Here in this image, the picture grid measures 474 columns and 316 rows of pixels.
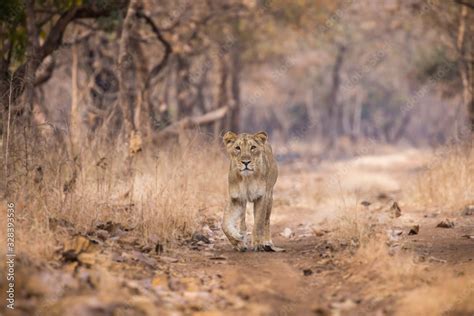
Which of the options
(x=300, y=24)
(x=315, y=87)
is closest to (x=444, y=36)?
(x=300, y=24)

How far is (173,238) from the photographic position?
315 inches

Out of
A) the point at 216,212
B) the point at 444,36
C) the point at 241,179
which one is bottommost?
the point at 216,212

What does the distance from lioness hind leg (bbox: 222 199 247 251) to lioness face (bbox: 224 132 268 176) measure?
40 centimetres

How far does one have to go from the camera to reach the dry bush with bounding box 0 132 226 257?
678 centimetres

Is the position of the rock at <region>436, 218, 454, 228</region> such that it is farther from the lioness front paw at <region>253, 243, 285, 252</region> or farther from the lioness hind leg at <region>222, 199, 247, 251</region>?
the lioness hind leg at <region>222, 199, 247, 251</region>

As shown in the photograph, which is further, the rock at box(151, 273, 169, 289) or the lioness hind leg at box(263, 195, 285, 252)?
the lioness hind leg at box(263, 195, 285, 252)

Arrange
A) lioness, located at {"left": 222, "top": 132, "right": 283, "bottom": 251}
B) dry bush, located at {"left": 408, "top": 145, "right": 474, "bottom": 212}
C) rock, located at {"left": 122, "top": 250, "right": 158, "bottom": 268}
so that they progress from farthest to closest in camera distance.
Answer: dry bush, located at {"left": 408, "top": 145, "right": 474, "bottom": 212}
lioness, located at {"left": 222, "top": 132, "right": 283, "bottom": 251}
rock, located at {"left": 122, "top": 250, "right": 158, "bottom": 268}

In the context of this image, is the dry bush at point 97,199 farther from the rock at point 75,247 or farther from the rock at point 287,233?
the rock at point 287,233

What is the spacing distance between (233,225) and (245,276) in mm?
1494

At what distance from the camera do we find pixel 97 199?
8.02 metres

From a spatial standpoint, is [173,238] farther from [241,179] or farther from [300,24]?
[300,24]

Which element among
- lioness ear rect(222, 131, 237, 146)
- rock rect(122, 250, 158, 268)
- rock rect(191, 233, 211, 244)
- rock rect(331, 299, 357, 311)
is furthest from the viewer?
rock rect(191, 233, 211, 244)

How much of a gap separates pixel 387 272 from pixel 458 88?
18.7 m

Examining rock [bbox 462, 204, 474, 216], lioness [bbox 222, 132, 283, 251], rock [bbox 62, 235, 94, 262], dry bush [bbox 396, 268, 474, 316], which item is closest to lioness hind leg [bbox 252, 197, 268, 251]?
lioness [bbox 222, 132, 283, 251]
